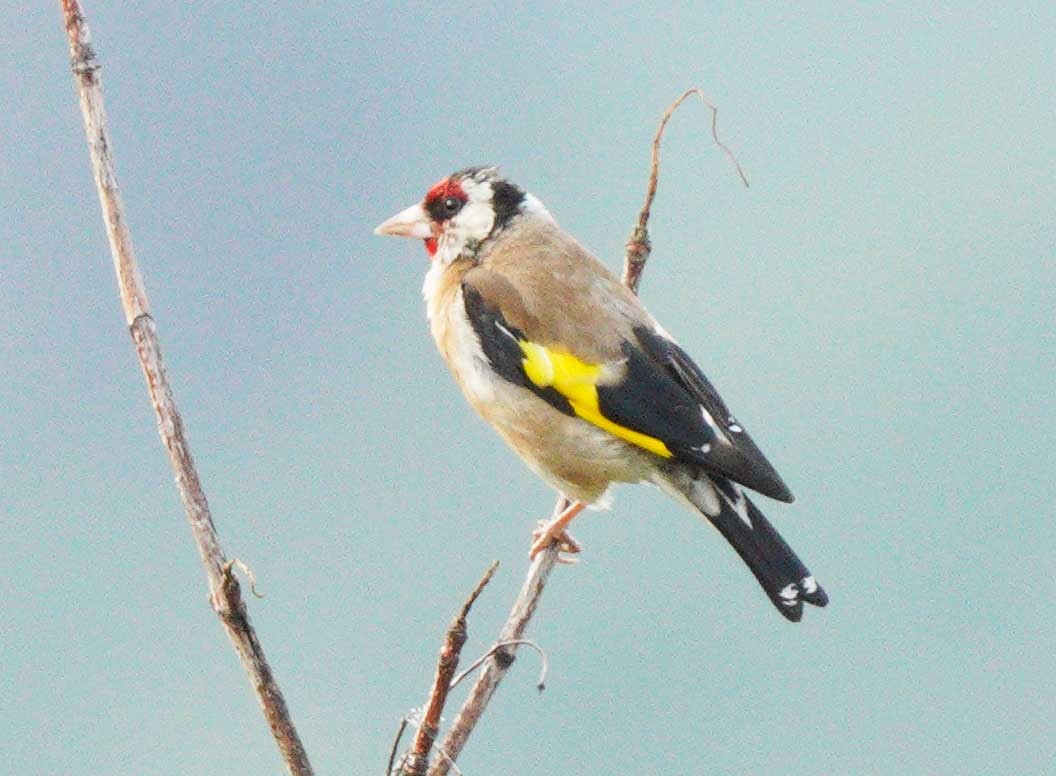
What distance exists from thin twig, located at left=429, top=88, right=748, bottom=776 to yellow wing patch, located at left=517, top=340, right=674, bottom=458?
46 centimetres

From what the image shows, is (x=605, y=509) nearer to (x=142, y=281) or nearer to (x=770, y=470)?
(x=770, y=470)

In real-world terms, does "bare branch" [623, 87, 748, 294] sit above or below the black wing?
above

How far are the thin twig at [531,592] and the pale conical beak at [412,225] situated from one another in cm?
84

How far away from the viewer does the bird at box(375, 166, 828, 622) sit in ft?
15.5

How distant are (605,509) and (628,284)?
82cm

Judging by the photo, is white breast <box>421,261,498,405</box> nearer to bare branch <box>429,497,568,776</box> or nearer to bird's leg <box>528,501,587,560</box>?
bird's leg <box>528,501,587,560</box>

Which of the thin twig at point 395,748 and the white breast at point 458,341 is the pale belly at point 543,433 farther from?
the thin twig at point 395,748

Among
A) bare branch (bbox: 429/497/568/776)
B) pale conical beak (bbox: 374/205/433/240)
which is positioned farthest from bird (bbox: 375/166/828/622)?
bare branch (bbox: 429/497/568/776)

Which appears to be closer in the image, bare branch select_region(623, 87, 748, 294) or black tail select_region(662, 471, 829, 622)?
bare branch select_region(623, 87, 748, 294)

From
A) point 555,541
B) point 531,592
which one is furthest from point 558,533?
point 531,592

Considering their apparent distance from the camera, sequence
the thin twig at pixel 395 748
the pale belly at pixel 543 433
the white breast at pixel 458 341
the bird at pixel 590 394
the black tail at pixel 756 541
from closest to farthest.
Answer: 1. the thin twig at pixel 395 748
2. the black tail at pixel 756 541
3. the bird at pixel 590 394
4. the pale belly at pixel 543 433
5. the white breast at pixel 458 341

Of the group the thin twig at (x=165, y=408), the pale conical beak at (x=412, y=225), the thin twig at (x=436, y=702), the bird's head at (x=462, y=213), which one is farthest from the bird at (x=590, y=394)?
the thin twig at (x=165, y=408)

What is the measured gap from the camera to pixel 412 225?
5758 mm

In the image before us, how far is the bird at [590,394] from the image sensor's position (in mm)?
4719
